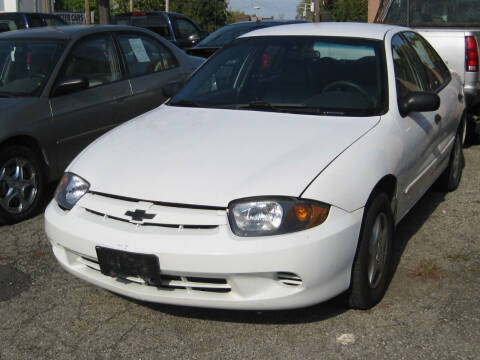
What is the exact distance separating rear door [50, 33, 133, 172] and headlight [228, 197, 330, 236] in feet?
9.44

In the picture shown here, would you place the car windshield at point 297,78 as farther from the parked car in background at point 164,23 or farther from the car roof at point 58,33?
the parked car in background at point 164,23

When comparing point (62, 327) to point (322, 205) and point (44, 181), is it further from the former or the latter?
point (44, 181)

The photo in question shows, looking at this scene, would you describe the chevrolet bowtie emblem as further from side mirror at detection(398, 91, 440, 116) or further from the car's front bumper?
side mirror at detection(398, 91, 440, 116)

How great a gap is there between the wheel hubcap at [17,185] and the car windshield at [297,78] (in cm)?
140

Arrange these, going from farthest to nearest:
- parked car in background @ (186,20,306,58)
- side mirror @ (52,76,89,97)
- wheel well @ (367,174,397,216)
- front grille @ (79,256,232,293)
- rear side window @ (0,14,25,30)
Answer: rear side window @ (0,14,25,30) → parked car in background @ (186,20,306,58) → side mirror @ (52,76,89,97) → wheel well @ (367,174,397,216) → front grille @ (79,256,232,293)

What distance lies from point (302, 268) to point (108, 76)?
381 centimetres

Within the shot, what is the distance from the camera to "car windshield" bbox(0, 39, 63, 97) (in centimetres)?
564

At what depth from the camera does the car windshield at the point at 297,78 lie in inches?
165

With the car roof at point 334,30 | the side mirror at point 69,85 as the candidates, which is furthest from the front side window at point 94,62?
→ the car roof at point 334,30

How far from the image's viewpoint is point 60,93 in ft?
18.5

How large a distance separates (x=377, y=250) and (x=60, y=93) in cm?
324

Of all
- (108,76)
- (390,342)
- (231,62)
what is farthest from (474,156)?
(390,342)

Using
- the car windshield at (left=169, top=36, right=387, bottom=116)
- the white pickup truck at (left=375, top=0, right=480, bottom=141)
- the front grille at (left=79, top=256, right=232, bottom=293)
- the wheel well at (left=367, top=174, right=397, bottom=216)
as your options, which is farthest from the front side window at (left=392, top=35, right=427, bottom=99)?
the white pickup truck at (left=375, top=0, right=480, bottom=141)

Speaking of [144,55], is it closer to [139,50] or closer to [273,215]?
[139,50]
